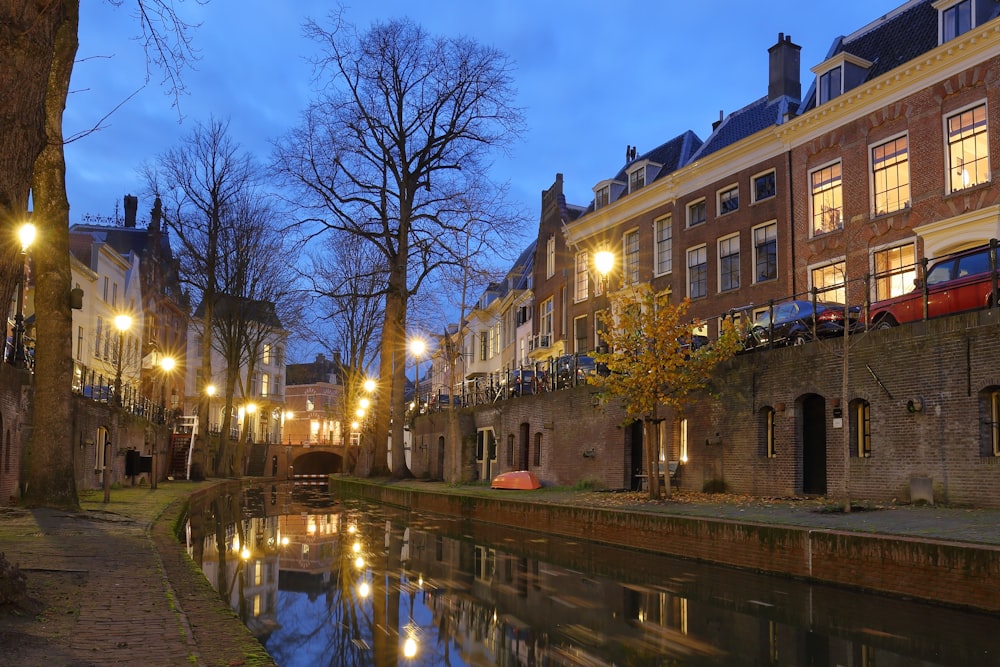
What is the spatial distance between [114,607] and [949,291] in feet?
44.2

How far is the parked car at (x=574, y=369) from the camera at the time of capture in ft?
87.3

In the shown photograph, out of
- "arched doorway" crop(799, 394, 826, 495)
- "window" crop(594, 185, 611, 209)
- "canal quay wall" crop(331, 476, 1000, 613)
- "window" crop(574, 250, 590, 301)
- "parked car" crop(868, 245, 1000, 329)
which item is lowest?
"canal quay wall" crop(331, 476, 1000, 613)

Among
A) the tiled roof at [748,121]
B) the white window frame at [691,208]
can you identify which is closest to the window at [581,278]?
the white window frame at [691,208]

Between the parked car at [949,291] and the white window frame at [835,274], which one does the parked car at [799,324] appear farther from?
the white window frame at [835,274]

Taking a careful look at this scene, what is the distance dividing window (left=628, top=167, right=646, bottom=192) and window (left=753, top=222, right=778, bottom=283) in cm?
723

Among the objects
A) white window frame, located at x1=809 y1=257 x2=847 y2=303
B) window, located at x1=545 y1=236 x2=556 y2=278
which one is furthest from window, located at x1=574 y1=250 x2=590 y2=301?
white window frame, located at x1=809 y1=257 x2=847 y2=303

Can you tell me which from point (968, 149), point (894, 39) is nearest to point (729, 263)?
point (894, 39)

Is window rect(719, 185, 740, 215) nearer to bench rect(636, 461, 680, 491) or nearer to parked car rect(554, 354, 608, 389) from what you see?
parked car rect(554, 354, 608, 389)

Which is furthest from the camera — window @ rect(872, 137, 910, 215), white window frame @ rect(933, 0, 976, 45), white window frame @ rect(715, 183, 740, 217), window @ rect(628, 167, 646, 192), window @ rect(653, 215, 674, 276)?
window @ rect(628, 167, 646, 192)

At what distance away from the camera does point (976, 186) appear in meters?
20.9

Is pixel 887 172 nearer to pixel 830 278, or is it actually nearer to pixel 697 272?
pixel 830 278

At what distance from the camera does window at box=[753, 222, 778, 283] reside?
91.0ft

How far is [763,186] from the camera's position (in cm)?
2856

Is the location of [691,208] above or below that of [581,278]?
above
